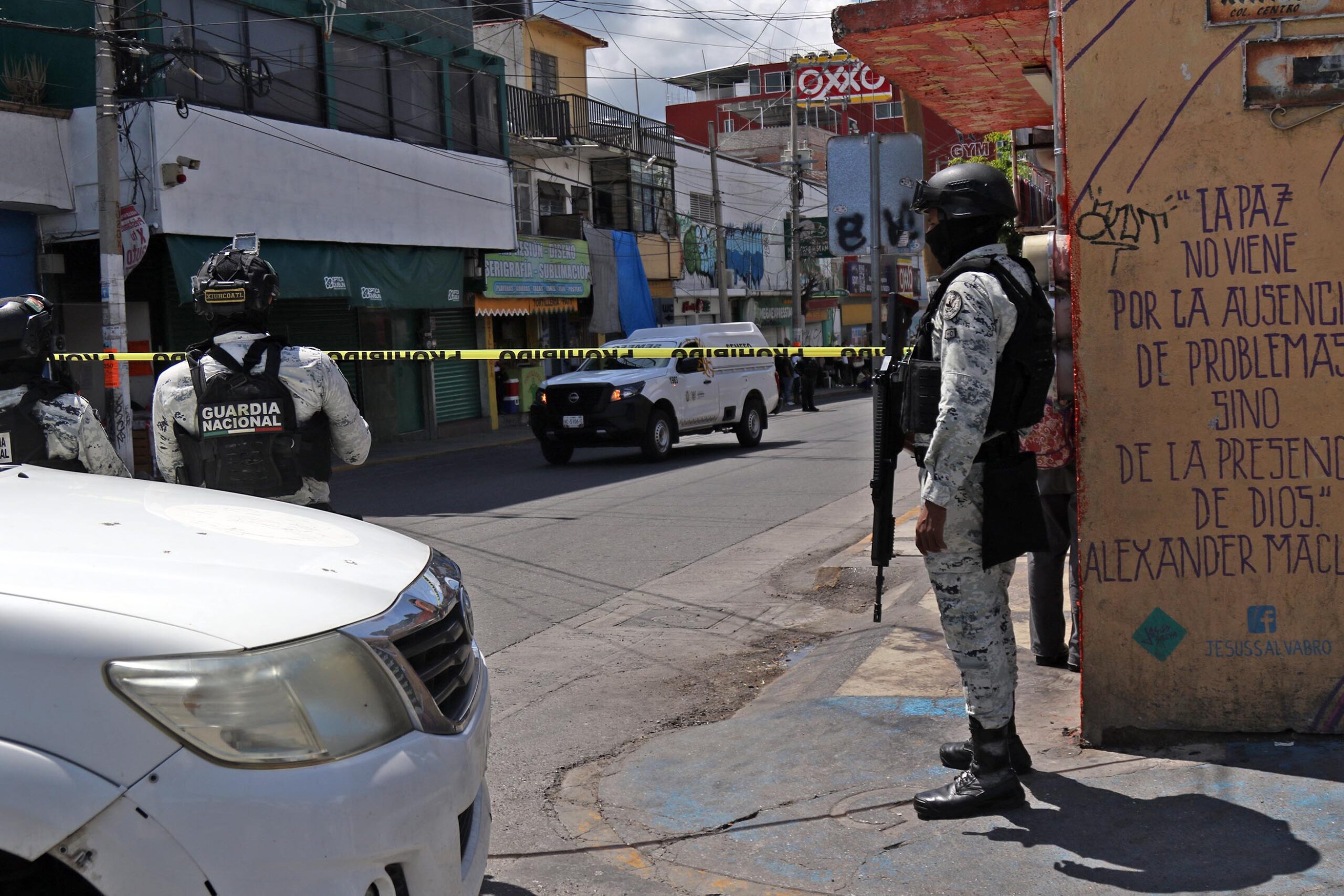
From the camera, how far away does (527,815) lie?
13.7 feet

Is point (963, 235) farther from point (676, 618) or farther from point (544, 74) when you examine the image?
point (544, 74)

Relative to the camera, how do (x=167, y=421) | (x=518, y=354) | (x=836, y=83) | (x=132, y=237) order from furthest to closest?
(x=836, y=83) < (x=132, y=237) < (x=518, y=354) < (x=167, y=421)

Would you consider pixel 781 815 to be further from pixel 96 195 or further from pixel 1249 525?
pixel 96 195

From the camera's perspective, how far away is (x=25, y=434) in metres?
4.43

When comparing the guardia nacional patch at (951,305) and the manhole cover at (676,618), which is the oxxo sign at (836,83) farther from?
the guardia nacional patch at (951,305)

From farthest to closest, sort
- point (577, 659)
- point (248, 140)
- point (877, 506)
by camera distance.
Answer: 1. point (248, 140)
2. point (577, 659)
3. point (877, 506)

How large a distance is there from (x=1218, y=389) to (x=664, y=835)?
2.26 metres

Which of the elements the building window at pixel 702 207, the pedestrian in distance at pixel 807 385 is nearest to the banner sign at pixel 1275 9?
the pedestrian in distance at pixel 807 385

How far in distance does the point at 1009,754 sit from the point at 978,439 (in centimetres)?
99

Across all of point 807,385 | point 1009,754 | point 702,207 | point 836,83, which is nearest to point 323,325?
point 807,385

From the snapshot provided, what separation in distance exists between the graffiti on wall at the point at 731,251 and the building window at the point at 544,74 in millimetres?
6291

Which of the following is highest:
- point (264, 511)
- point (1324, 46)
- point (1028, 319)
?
point (1324, 46)

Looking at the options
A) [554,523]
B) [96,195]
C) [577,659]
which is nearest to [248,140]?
[96,195]

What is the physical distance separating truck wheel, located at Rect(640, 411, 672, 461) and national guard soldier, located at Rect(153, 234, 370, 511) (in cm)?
1262
